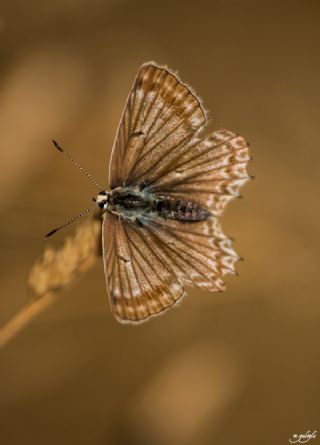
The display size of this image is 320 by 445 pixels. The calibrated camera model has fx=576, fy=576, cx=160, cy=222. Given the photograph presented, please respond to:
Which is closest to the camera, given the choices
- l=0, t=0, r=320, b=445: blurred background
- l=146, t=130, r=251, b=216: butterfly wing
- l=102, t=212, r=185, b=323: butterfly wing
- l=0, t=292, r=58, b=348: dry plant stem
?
l=0, t=292, r=58, b=348: dry plant stem

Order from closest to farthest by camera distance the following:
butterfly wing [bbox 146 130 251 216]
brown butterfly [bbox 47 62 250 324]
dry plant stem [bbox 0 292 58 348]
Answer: dry plant stem [bbox 0 292 58 348], brown butterfly [bbox 47 62 250 324], butterfly wing [bbox 146 130 251 216]

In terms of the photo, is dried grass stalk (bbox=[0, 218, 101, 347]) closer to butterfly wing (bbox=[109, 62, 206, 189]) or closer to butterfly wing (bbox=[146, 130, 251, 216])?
butterfly wing (bbox=[109, 62, 206, 189])

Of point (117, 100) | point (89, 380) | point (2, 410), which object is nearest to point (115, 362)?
point (89, 380)

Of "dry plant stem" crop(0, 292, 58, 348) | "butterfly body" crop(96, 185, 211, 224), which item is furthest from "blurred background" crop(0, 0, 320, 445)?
"dry plant stem" crop(0, 292, 58, 348)

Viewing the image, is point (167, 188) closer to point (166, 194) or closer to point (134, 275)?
point (166, 194)

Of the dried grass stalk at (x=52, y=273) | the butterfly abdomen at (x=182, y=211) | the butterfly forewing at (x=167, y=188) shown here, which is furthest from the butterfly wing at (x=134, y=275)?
the dried grass stalk at (x=52, y=273)

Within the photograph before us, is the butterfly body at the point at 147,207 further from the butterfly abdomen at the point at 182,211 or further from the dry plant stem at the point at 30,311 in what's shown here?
the dry plant stem at the point at 30,311

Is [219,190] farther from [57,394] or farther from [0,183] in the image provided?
[57,394]
